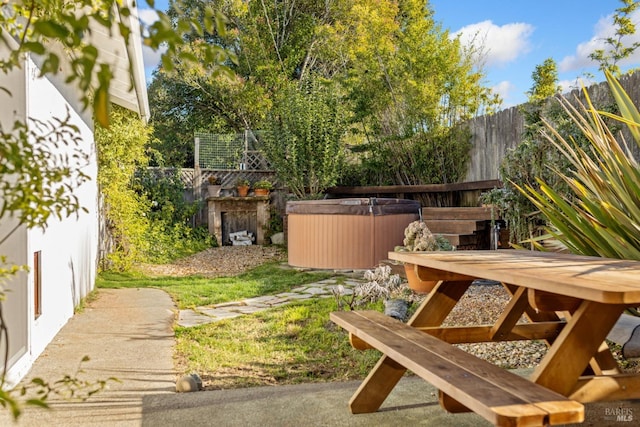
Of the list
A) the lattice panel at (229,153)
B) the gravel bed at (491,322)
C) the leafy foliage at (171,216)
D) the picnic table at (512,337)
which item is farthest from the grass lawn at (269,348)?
the lattice panel at (229,153)

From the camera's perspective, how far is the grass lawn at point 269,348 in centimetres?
329

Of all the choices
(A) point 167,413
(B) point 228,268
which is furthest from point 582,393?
(B) point 228,268

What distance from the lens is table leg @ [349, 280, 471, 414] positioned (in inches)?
88.7

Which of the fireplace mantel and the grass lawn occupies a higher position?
the fireplace mantel

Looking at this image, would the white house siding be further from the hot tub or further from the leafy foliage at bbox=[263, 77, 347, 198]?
the leafy foliage at bbox=[263, 77, 347, 198]

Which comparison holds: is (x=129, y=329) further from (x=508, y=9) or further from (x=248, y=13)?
(x=248, y=13)

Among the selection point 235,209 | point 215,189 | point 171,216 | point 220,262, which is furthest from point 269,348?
point 215,189

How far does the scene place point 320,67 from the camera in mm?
14641

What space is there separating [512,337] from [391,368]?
49 centimetres

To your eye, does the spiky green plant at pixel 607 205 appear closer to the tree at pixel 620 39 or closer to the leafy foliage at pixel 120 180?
the tree at pixel 620 39

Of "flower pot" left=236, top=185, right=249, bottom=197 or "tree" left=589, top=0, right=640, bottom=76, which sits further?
"flower pot" left=236, top=185, right=249, bottom=197

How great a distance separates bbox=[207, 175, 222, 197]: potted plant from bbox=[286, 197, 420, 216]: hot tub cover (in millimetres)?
4280

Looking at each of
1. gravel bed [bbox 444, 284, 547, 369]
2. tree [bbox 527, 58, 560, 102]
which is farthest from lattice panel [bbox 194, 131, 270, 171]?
gravel bed [bbox 444, 284, 547, 369]

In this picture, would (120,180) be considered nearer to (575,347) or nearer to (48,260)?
(48,260)
